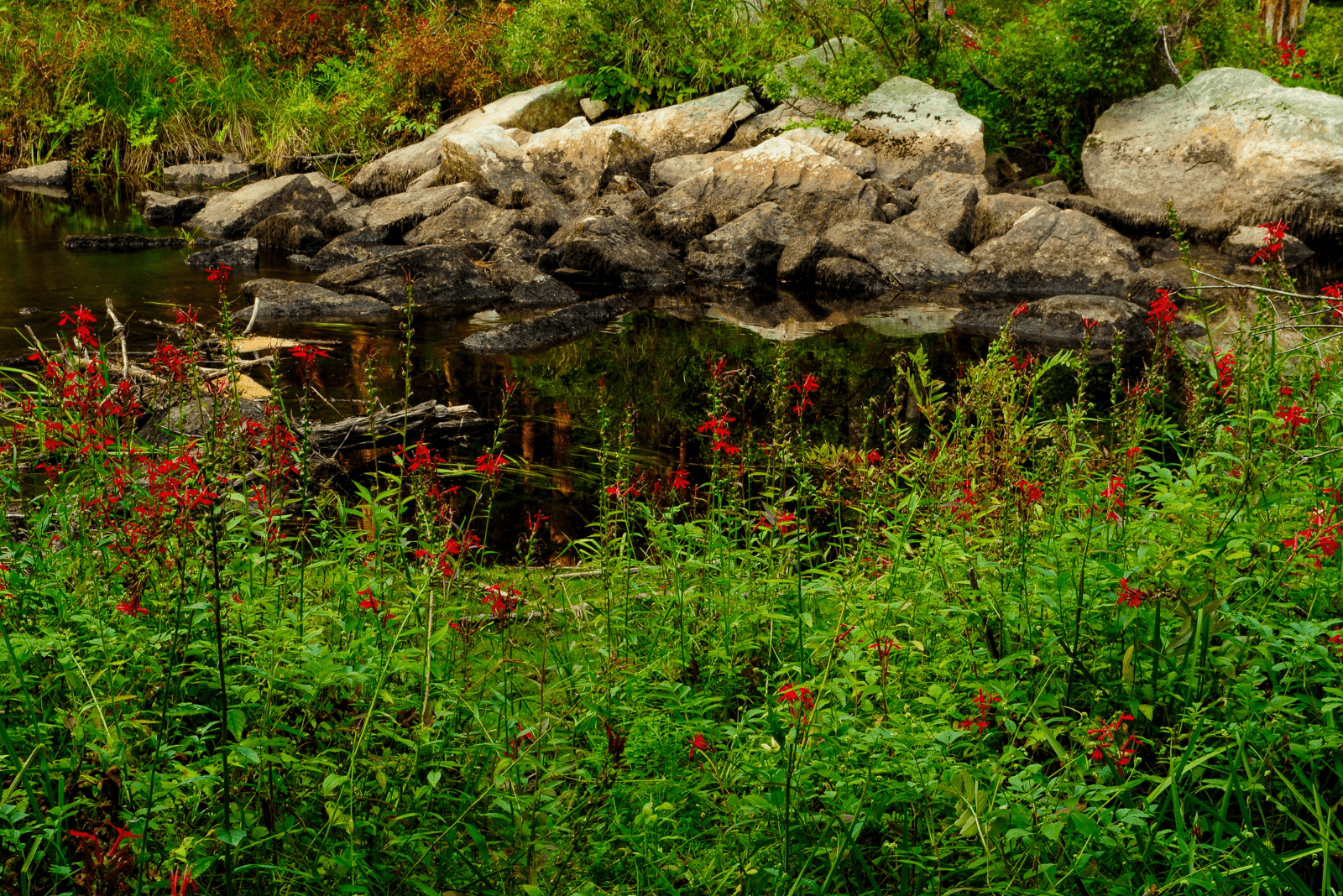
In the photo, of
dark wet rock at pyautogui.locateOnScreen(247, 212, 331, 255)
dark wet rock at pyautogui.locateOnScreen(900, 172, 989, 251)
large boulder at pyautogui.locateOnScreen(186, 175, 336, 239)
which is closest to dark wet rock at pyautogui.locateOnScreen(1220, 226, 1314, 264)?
dark wet rock at pyautogui.locateOnScreen(900, 172, 989, 251)

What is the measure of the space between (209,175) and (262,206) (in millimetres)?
4130

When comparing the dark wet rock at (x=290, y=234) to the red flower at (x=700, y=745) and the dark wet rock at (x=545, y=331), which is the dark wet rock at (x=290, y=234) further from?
the red flower at (x=700, y=745)

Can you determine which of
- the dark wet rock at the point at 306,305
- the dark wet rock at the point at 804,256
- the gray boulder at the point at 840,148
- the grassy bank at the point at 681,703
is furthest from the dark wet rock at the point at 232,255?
the grassy bank at the point at 681,703

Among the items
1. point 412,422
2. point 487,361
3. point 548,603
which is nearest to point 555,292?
point 487,361

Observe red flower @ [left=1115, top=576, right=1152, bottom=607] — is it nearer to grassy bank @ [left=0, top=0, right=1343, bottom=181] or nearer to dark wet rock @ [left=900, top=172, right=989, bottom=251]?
dark wet rock @ [left=900, top=172, right=989, bottom=251]

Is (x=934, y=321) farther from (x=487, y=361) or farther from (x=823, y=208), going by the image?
(x=487, y=361)

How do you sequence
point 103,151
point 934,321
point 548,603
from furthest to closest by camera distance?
point 103,151 < point 934,321 < point 548,603

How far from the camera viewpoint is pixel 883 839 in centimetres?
227

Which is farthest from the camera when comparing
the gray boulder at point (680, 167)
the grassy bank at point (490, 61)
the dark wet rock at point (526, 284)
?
the grassy bank at point (490, 61)

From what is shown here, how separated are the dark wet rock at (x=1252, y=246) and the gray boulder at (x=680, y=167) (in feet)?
19.9

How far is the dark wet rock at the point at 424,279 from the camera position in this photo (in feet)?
33.6

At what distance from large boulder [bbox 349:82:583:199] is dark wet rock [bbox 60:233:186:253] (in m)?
3.07

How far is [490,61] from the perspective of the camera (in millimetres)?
18047

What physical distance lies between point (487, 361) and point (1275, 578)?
6.46m
